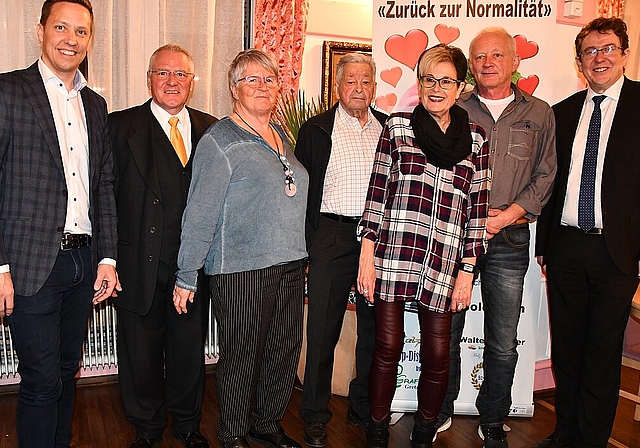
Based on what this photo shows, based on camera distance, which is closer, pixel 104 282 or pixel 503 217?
pixel 104 282

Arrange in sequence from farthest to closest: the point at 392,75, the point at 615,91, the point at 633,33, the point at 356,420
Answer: the point at 633,33, the point at 392,75, the point at 356,420, the point at 615,91

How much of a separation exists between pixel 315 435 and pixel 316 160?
1275mm

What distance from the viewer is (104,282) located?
2.29 m

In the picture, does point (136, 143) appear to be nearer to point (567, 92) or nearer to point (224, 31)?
point (224, 31)

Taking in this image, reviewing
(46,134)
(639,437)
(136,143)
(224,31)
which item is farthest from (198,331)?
(639,437)

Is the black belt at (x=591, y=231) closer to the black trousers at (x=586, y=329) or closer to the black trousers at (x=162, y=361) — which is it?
the black trousers at (x=586, y=329)

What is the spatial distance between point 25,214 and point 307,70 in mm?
2475

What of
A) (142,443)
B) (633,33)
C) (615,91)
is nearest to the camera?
(615,91)

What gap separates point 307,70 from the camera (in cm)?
405

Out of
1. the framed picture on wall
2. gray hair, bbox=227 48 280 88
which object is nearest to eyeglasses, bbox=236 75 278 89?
gray hair, bbox=227 48 280 88

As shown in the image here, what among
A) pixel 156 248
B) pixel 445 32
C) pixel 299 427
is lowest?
pixel 299 427

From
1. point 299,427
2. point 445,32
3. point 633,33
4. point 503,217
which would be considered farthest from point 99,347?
point 633,33

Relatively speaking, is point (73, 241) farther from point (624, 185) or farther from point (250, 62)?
point (624, 185)

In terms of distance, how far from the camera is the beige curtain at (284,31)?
11.9 feet
